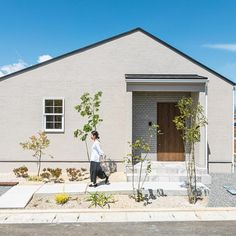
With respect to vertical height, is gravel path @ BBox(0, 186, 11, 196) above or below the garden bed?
above

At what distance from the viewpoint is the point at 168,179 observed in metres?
12.0

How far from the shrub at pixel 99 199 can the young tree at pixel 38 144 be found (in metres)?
4.60

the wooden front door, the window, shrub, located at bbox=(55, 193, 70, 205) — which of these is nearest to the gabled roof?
the window

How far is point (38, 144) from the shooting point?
529 inches

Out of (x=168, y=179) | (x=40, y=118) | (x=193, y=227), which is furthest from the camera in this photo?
(x=40, y=118)

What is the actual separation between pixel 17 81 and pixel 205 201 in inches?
362

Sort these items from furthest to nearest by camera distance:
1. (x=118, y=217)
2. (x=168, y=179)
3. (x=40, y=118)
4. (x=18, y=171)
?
1. (x=40, y=118)
2. (x=18, y=171)
3. (x=168, y=179)
4. (x=118, y=217)

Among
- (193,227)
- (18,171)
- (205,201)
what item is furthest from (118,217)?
(18,171)

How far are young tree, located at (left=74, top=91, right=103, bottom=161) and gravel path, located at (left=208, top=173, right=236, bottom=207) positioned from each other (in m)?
5.07

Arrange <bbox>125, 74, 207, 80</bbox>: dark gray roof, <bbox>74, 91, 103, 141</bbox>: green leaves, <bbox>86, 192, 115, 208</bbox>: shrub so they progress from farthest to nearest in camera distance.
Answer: <bbox>125, 74, 207, 80</bbox>: dark gray roof < <bbox>74, 91, 103, 141</bbox>: green leaves < <bbox>86, 192, 115, 208</bbox>: shrub

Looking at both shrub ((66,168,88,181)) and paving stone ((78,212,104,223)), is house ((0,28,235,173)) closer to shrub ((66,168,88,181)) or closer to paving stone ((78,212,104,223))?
shrub ((66,168,88,181))

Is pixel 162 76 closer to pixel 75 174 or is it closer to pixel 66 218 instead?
pixel 75 174

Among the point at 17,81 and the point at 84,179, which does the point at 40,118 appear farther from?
the point at 84,179

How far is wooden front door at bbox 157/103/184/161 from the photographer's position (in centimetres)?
1440
